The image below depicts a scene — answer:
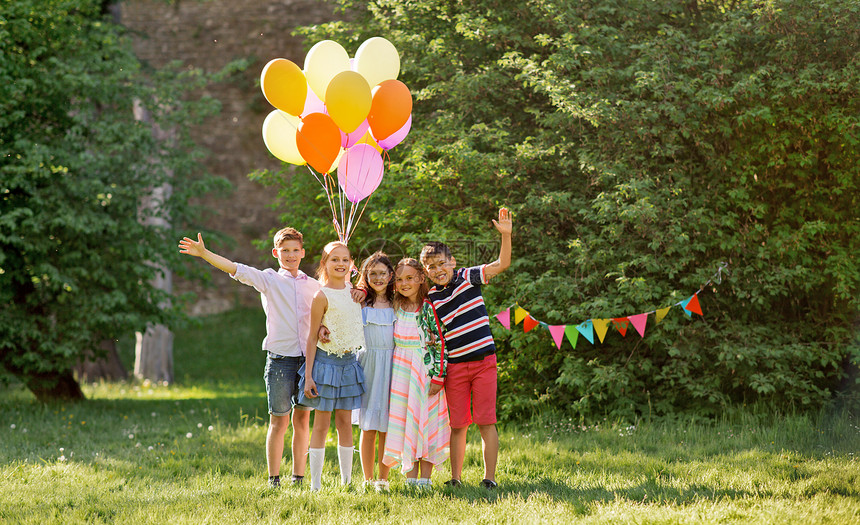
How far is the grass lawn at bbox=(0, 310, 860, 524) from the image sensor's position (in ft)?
12.2

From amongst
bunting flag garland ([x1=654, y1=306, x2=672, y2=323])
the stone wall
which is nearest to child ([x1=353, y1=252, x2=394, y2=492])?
bunting flag garland ([x1=654, y1=306, x2=672, y2=323])

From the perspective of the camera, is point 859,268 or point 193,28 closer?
point 859,268

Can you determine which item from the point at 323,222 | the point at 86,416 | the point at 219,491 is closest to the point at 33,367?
the point at 86,416

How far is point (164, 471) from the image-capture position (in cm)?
496

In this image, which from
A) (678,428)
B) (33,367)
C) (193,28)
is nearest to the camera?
(678,428)

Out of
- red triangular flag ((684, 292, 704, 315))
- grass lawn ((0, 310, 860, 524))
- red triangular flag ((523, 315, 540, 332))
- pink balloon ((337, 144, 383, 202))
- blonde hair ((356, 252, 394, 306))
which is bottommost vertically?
grass lawn ((0, 310, 860, 524))

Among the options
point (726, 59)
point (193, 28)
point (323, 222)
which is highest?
point (193, 28)

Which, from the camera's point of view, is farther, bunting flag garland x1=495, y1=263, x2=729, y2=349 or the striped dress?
bunting flag garland x1=495, y1=263, x2=729, y2=349

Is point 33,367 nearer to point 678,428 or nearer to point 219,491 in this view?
point 219,491

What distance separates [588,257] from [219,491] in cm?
329

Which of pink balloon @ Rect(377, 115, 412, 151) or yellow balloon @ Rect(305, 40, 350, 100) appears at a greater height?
yellow balloon @ Rect(305, 40, 350, 100)

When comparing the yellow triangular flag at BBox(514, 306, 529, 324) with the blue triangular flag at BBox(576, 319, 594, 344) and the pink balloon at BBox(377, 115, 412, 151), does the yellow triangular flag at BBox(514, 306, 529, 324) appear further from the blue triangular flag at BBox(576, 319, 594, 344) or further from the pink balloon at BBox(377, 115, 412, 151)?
the pink balloon at BBox(377, 115, 412, 151)

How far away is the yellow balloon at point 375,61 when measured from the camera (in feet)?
16.3

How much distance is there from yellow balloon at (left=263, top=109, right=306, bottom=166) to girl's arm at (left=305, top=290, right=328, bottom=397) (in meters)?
1.21
